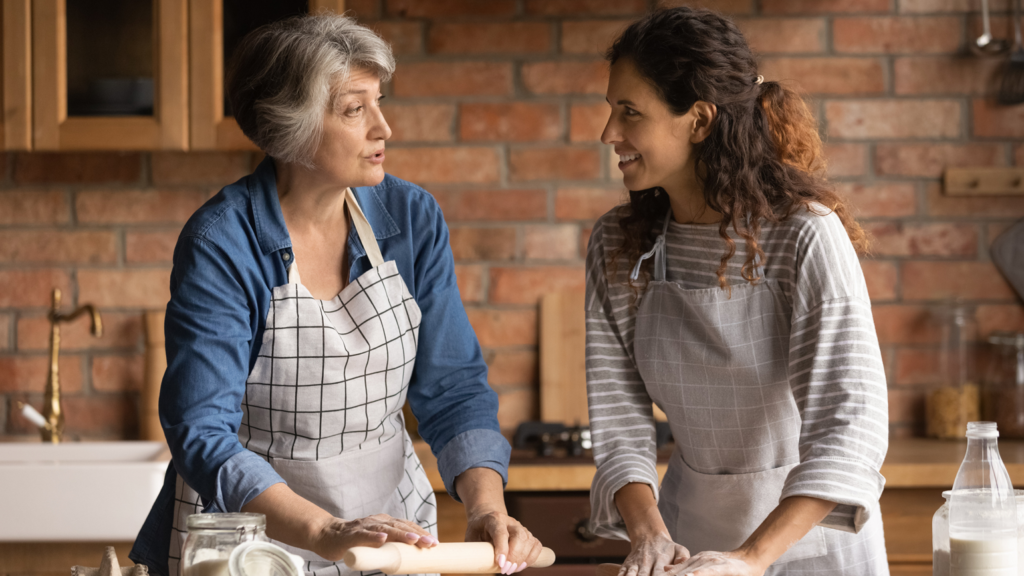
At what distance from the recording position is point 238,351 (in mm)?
1006

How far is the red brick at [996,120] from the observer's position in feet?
6.84

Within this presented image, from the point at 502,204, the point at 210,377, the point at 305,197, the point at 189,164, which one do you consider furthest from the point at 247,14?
Result: the point at 210,377

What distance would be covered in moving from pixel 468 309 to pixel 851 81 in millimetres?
1004

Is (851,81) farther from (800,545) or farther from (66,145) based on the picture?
(66,145)

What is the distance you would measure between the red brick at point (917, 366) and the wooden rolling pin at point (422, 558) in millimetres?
1501

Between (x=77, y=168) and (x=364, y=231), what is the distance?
1.23m

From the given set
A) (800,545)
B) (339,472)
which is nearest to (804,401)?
(800,545)

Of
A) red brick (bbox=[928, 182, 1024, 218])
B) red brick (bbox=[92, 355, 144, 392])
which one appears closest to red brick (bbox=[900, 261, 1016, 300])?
red brick (bbox=[928, 182, 1024, 218])

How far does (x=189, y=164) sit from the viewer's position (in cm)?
208

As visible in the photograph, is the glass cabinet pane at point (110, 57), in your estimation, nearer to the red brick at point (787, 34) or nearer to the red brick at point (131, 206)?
the red brick at point (131, 206)

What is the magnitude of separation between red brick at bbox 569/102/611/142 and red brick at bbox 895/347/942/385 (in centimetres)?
85

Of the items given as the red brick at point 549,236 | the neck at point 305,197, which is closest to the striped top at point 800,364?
the neck at point 305,197

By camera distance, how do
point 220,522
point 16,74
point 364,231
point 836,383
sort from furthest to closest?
point 16,74 < point 364,231 < point 836,383 < point 220,522

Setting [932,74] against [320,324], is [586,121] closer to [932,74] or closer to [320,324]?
[932,74]
